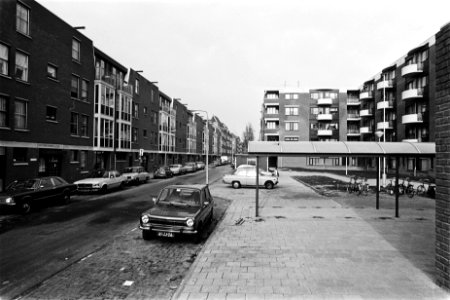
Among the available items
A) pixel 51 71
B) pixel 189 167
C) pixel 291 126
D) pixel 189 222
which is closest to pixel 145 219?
pixel 189 222

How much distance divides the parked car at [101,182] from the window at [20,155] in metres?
3.48

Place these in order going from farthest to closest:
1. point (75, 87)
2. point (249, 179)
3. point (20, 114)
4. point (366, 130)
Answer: point (366, 130)
point (75, 87)
point (249, 179)
point (20, 114)

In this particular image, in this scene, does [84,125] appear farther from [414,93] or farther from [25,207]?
[414,93]

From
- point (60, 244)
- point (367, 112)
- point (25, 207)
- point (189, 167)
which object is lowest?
point (60, 244)

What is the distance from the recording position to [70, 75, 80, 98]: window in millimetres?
24211

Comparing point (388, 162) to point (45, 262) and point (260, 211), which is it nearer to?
point (260, 211)

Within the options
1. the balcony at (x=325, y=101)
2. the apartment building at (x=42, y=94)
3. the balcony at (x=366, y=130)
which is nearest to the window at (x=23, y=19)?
Answer: the apartment building at (x=42, y=94)

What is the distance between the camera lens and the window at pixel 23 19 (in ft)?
61.1

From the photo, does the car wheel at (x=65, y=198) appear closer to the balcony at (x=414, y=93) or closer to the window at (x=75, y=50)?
the window at (x=75, y=50)

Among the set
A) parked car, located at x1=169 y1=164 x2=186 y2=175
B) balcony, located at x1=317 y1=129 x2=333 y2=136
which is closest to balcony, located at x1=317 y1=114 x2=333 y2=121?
balcony, located at x1=317 y1=129 x2=333 y2=136

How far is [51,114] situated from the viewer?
2167 cm

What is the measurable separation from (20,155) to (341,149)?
18871 mm

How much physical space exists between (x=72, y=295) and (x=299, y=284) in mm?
4113

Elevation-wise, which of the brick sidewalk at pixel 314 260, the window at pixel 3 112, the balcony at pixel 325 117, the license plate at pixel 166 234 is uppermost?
the balcony at pixel 325 117
